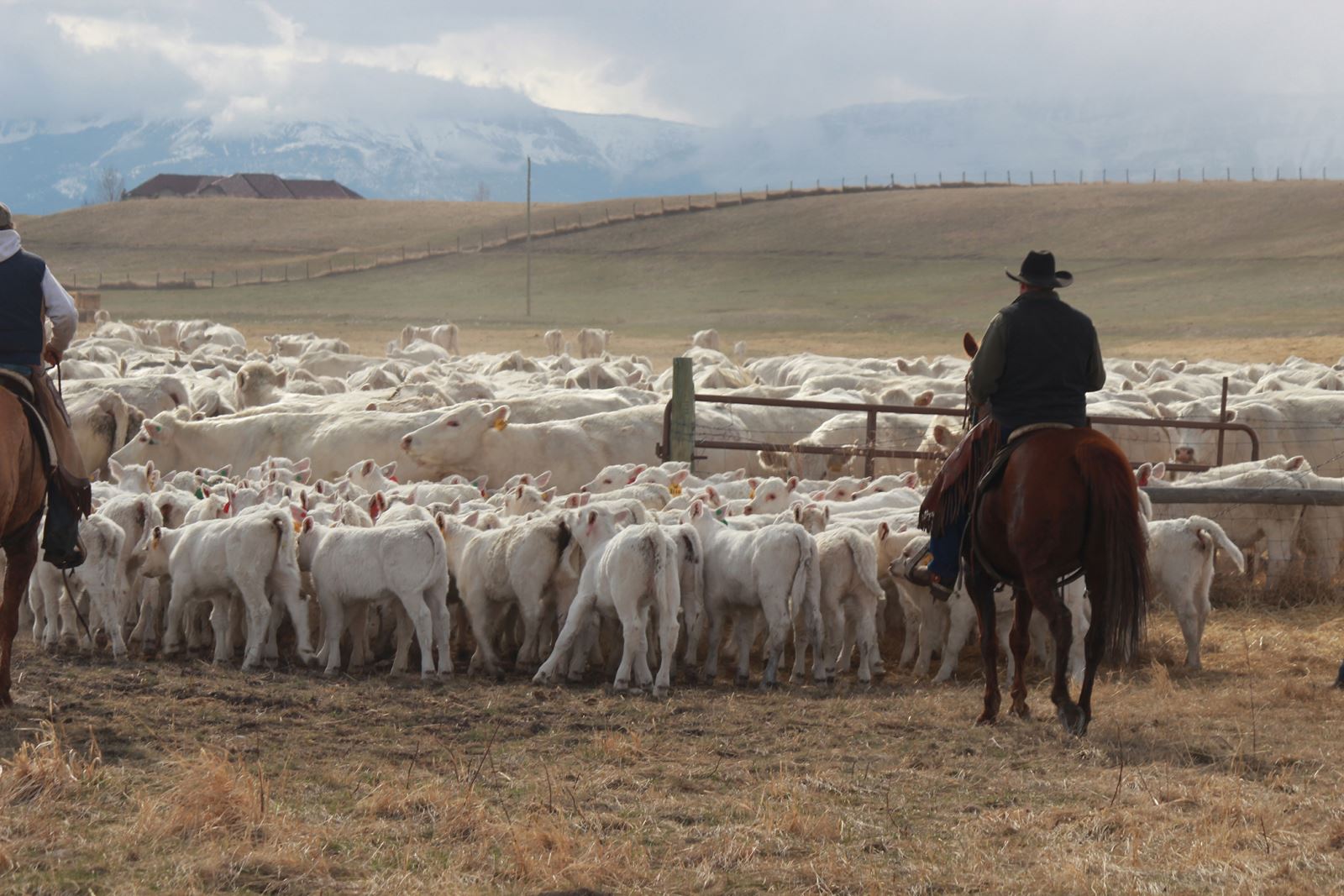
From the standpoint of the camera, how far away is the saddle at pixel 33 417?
337 inches

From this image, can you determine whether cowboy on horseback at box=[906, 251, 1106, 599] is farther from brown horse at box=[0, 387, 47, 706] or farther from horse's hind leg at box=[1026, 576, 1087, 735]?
brown horse at box=[0, 387, 47, 706]

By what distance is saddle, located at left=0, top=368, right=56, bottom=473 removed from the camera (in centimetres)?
855

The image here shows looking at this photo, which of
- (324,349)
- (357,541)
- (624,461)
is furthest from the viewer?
(324,349)

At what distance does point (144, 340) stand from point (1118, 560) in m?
34.0

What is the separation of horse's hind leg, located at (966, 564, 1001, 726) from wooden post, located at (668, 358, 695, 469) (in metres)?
7.66

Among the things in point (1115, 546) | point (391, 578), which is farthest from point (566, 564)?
point (1115, 546)

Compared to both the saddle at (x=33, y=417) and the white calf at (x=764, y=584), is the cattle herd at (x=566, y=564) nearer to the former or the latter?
the white calf at (x=764, y=584)

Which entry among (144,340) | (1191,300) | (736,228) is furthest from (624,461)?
(736,228)

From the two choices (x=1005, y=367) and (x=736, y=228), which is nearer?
(x=1005, y=367)

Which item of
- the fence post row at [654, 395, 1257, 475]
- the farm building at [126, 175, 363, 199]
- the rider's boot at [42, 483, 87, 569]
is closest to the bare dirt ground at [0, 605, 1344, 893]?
the rider's boot at [42, 483, 87, 569]

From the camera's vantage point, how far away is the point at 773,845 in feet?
19.8

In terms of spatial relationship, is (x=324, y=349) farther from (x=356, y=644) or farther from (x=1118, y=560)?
(x=1118, y=560)

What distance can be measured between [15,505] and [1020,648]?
18.3 ft

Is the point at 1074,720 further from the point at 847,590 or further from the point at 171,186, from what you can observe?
the point at 171,186
